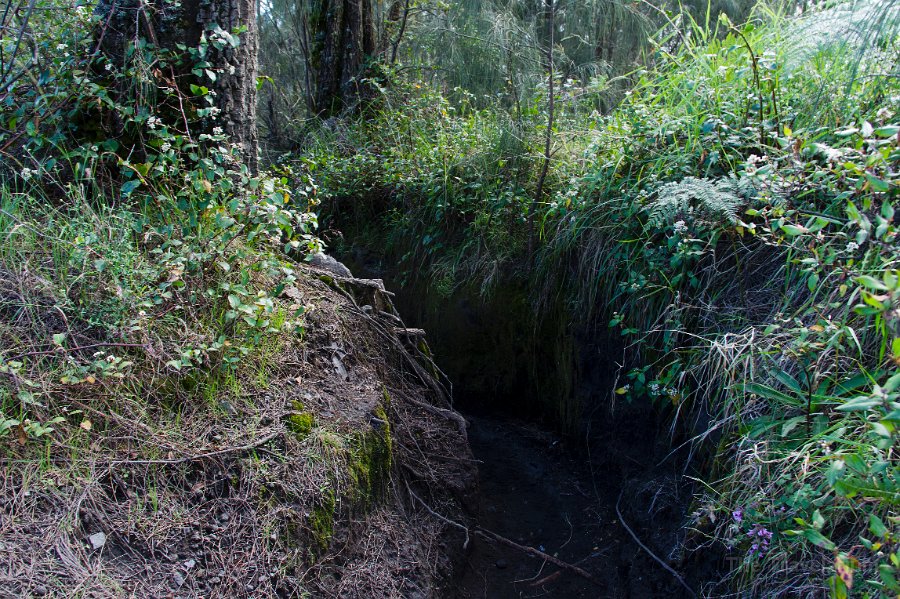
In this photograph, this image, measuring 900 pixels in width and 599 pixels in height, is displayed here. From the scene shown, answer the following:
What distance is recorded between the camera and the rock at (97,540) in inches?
84.2

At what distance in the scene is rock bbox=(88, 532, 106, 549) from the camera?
2139 mm

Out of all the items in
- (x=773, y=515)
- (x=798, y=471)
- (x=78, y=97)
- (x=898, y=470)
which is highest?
(x=78, y=97)

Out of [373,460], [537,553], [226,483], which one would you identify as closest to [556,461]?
[537,553]

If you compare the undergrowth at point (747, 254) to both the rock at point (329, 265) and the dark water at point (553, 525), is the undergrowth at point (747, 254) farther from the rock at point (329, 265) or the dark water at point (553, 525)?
the rock at point (329, 265)

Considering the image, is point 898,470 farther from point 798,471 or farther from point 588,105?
point 588,105

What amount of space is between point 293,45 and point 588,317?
8.15 metres

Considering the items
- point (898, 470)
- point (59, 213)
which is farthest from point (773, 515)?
point (59, 213)

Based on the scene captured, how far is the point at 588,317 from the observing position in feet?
12.5

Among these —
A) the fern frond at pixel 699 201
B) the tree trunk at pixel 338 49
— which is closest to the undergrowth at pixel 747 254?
the fern frond at pixel 699 201

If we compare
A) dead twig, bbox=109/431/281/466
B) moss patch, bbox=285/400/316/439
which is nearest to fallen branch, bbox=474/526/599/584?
moss patch, bbox=285/400/316/439

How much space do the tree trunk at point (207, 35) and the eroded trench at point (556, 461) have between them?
2.04 meters

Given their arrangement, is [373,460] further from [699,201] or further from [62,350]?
[699,201]

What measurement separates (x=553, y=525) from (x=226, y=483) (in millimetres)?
2013

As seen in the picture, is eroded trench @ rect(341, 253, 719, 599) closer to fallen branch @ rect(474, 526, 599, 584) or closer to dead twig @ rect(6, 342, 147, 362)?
fallen branch @ rect(474, 526, 599, 584)
